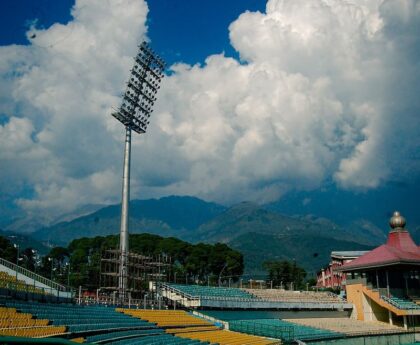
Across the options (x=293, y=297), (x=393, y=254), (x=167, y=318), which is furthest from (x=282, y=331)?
(x=293, y=297)

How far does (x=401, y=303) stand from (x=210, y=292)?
63.4ft

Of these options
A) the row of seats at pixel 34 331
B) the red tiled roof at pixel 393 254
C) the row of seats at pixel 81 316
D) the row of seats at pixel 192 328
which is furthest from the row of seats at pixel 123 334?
the red tiled roof at pixel 393 254

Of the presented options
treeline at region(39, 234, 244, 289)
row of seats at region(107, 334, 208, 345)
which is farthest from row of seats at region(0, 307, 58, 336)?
treeline at region(39, 234, 244, 289)

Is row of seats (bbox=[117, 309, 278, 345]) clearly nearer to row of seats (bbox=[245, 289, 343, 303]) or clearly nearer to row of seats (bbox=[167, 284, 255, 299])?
row of seats (bbox=[167, 284, 255, 299])

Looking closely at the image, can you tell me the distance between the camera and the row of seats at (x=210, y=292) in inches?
1892

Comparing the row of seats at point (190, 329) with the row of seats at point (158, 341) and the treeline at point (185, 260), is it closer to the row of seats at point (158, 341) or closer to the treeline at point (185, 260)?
the row of seats at point (158, 341)

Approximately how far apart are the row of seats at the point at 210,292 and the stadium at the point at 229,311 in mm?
147

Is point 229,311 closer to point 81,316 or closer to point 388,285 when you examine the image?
point 388,285

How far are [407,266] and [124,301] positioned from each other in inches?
1151

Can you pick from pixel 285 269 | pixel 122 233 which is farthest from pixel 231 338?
pixel 285 269

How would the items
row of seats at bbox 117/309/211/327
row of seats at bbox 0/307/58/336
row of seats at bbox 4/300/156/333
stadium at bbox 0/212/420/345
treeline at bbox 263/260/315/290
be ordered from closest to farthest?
1. row of seats at bbox 0/307/58/336
2. row of seats at bbox 4/300/156/333
3. stadium at bbox 0/212/420/345
4. row of seats at bbox 117/309/211/327
5. treeline at bbox 263/260/315/290

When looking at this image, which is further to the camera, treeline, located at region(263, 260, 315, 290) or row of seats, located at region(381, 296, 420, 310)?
treeline, located at region(263, 260, 315, 290)

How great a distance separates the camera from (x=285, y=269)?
10812 cm

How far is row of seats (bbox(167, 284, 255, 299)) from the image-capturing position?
48.1m
